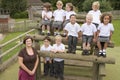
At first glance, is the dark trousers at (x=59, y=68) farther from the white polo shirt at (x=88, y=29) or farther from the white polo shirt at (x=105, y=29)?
the white polo shirt at (x=105, y=29)

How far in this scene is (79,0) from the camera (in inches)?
1861

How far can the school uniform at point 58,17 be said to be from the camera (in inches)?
367

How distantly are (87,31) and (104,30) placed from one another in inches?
17.6

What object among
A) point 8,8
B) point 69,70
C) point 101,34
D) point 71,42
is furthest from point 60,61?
point 8,8

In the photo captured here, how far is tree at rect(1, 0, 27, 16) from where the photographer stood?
5166 centimetres

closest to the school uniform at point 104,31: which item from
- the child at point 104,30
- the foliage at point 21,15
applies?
the child at point 104,30

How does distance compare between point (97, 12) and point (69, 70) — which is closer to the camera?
point (97, 12)

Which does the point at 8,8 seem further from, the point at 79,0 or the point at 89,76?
the point at 89,76

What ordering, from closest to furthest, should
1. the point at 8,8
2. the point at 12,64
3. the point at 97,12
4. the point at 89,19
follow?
the point at 89,19 < the point at 97,12 < the point at 12,64 < the point at 8,8

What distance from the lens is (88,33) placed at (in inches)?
321

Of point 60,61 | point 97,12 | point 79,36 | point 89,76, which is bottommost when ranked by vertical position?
point 89,76

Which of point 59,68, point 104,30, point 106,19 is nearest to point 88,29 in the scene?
point 104,30

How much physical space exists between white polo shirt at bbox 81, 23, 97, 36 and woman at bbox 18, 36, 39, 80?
1691 millimetres

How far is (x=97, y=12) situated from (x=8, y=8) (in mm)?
45458
